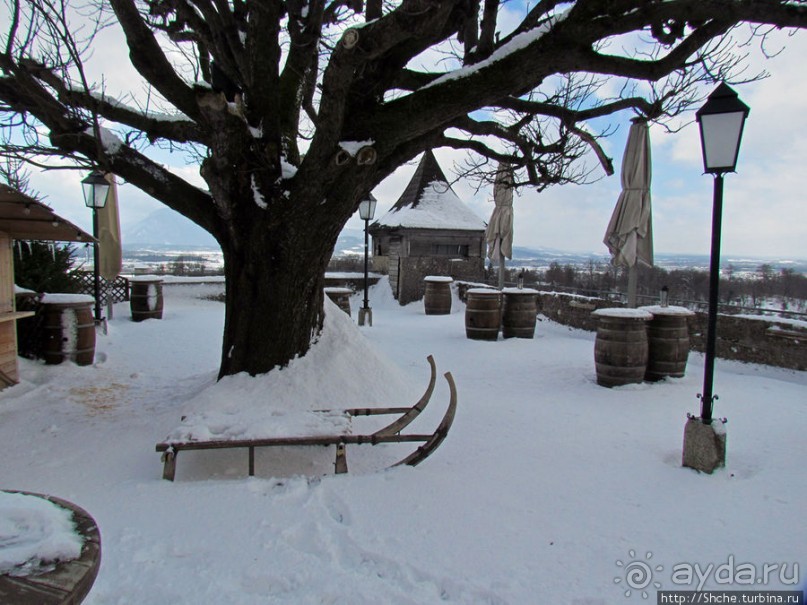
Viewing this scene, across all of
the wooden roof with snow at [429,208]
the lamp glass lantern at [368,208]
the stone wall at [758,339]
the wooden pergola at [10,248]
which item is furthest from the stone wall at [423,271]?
the wooden pergola at [10,248]

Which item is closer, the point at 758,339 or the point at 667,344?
the point at 667,344

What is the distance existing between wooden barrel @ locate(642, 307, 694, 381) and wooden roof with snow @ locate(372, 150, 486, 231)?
41.6 feet

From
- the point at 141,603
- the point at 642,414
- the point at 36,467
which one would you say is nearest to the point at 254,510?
the point at 141,603

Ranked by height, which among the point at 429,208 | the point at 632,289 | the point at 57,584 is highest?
the point at 429,208

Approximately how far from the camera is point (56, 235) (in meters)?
6.72

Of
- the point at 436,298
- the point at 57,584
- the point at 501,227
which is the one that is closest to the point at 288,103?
the point at 57,584

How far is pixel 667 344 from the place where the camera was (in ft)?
21.6

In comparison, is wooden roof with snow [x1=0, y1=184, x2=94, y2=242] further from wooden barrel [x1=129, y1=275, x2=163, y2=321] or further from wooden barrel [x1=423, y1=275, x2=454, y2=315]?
wooden barrel [x1=423, y1=275, x2=454, y2=315]

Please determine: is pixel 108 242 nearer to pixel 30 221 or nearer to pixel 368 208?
pixel 30 221

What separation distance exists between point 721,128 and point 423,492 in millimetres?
3722

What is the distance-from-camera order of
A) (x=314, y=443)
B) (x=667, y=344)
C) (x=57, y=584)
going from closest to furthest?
(x=57, y=584)
(x=314, y=443)
(x=667, y=344)

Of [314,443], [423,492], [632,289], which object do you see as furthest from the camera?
[632,289]

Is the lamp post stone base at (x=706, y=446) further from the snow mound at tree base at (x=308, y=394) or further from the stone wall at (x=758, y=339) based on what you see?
the stone wall at (x=758, y=339)

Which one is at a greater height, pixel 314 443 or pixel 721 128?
pixel 721 128
